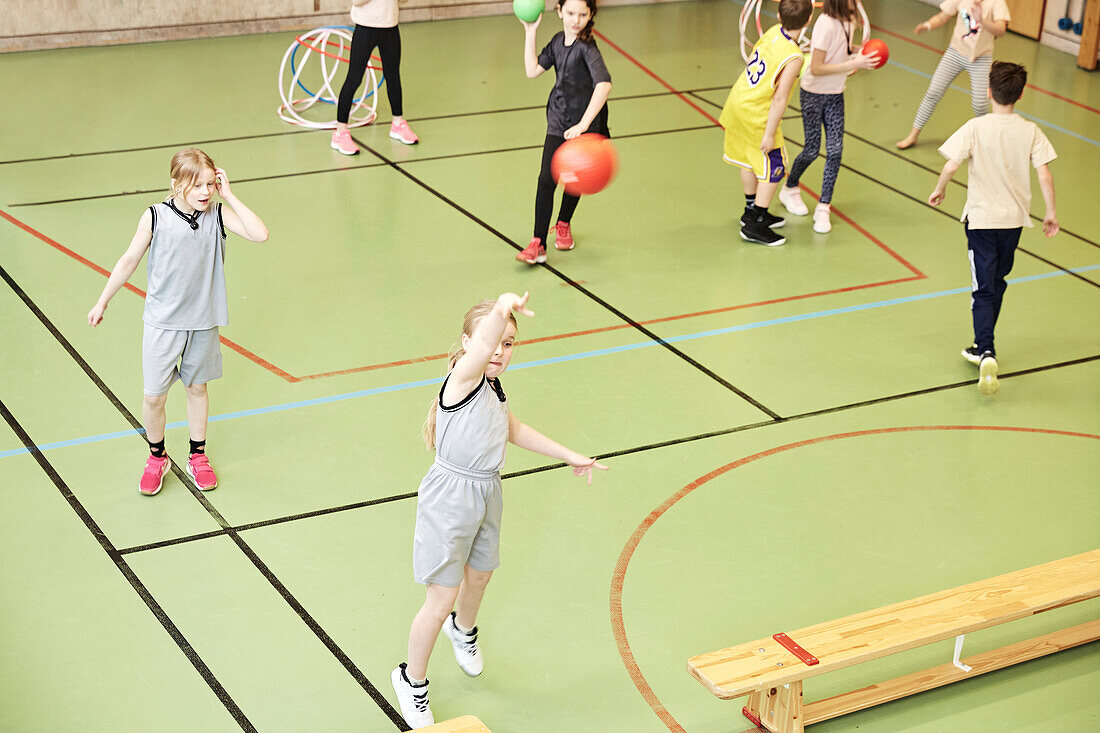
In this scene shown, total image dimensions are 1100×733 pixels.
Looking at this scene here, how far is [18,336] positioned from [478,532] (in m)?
3.70

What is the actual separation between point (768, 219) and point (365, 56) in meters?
3.41

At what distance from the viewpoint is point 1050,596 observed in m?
4.39

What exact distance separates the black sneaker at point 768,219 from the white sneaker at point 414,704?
4.96m

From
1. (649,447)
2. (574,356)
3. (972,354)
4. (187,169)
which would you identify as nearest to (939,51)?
(972,354)

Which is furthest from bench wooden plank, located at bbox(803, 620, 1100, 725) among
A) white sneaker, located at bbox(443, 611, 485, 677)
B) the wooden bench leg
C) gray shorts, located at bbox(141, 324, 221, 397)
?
gray shorts, located at bbox(141, 324, 221, 397)

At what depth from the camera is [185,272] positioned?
5066 mm

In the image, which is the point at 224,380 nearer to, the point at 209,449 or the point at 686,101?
the point at 209,449

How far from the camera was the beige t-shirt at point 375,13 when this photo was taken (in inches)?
369

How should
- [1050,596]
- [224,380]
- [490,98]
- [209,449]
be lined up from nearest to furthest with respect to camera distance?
1. [1050,596]
2. [209,449]
3. [224,380]
4. [490,98]

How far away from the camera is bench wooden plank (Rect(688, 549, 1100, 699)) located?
3.98 metres

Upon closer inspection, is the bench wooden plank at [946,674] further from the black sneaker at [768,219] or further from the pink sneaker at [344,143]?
the pink sneaker at [344,143]

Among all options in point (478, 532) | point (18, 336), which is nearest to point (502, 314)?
point (478, 532)

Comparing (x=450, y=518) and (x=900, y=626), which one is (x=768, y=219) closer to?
(x=900, y=626)

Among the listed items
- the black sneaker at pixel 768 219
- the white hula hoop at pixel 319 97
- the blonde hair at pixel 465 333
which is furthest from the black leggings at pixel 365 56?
the blonde hair at pixel 465 333
